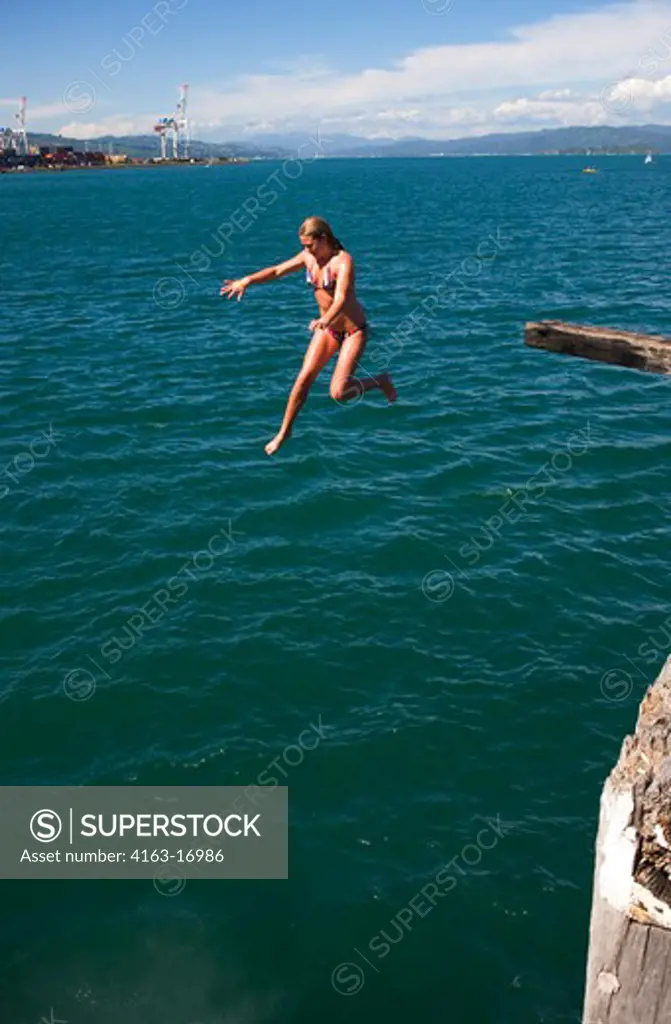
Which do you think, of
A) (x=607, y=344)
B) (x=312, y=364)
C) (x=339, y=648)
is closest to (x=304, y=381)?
(x=312, y=364)

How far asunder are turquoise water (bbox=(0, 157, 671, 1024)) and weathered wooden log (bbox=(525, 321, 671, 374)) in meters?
8.97

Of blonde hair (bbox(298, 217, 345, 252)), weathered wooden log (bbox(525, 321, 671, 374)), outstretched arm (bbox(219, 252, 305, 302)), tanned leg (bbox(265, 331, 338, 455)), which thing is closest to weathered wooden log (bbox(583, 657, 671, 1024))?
weathered wooden log (bbox(525, 321, 671, 374))

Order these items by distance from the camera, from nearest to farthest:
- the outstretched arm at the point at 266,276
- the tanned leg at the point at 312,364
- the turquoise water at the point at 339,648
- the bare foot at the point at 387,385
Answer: the outstretched arm at the point at 266,276, the tanned leg at the point at 312,364, the bare foot at the point at 387,385, the turquoise water at the point at 339,648

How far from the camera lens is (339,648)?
57.8 feet

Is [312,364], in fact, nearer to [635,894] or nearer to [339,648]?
[635,894]

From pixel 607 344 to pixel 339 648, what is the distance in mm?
11910

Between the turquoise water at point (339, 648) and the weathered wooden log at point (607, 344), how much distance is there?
8968 mm

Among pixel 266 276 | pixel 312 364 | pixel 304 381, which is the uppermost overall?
pixel 266 276

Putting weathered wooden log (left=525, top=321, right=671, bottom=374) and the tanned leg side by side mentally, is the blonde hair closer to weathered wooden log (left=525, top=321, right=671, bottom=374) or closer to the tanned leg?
the tanned leg

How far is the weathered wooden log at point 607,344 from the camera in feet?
21.2

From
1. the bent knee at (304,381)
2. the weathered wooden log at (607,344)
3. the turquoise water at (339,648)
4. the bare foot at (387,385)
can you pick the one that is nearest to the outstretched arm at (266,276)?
the bent knee at (304,381)

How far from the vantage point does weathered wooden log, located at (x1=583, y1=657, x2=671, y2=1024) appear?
3682mm

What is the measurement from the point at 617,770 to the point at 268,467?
21889mm

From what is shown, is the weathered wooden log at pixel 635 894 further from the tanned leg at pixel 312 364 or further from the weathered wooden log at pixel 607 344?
the tanned leg at pixel 312 364
